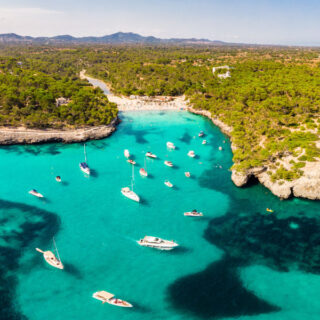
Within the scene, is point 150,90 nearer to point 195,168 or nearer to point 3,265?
point 195,168

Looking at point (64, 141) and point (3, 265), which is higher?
point (64, 141)

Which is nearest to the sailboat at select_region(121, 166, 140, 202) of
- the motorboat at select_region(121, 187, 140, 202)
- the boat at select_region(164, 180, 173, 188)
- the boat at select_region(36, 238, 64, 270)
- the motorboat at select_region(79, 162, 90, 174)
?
the motorboat at select_region(121, 187, 140, 202)

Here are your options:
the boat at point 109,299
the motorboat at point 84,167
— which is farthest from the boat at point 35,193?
the boat at point 109,299

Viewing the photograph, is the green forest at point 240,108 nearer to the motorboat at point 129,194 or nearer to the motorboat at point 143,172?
the motorboat at point 143,172

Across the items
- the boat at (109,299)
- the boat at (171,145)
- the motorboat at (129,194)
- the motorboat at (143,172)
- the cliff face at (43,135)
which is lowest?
the boat at (109,299)

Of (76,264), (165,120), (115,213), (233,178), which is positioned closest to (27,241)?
(76,264)

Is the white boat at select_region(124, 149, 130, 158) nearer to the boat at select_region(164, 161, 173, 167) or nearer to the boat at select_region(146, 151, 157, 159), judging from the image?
the boat at select_region(146, 151, 157, 159)

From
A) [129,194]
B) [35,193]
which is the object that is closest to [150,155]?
[129,194]
